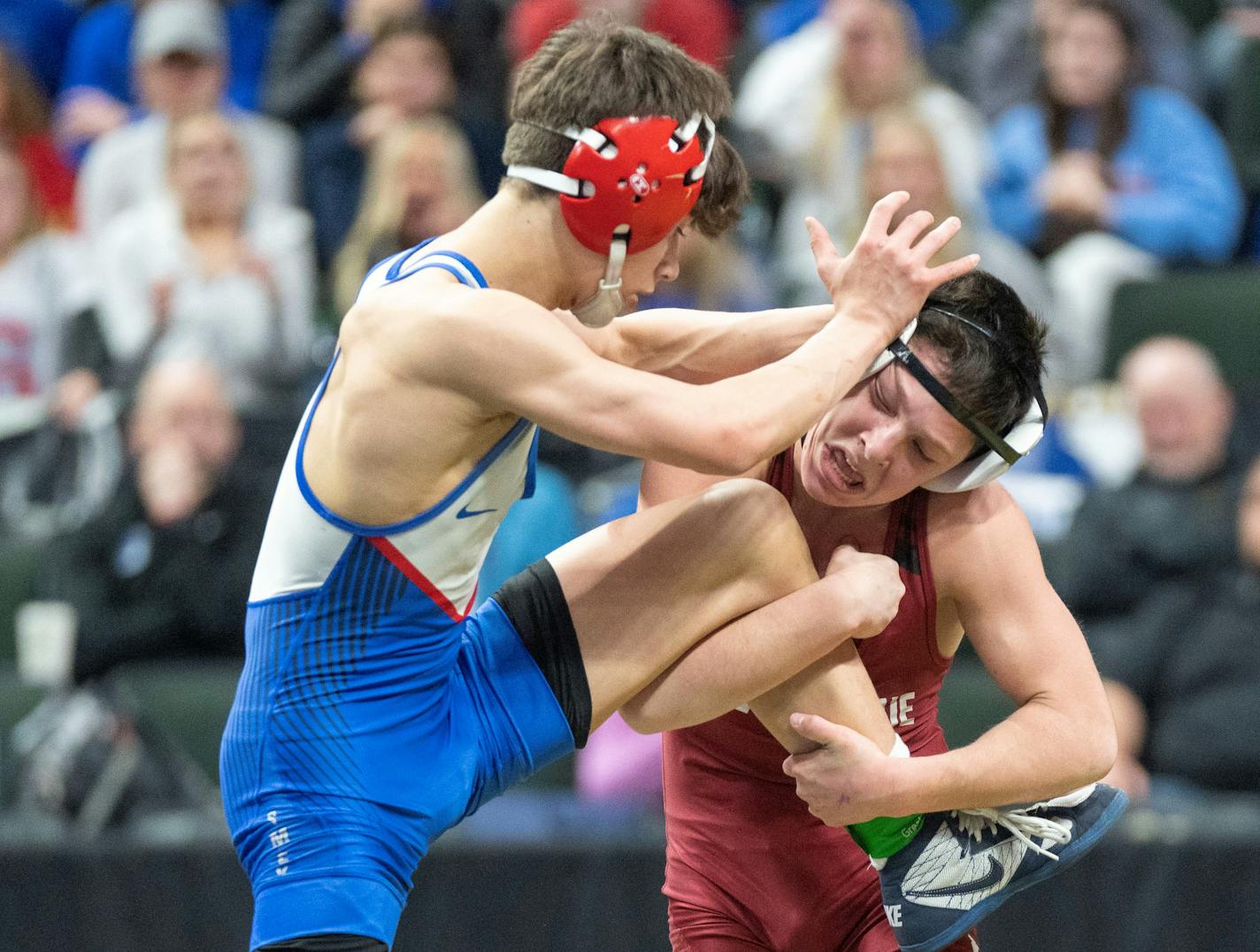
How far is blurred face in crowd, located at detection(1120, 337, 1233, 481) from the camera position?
18.9ft

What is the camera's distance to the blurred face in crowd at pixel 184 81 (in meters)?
7.11

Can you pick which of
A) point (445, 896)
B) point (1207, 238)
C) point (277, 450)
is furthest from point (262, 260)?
point (1207, 238)

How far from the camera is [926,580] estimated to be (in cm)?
321

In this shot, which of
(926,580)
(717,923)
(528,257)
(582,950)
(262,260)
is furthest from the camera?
(262,260)

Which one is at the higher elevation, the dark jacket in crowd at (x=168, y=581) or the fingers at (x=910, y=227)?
the fingers at (x=910, y=227)

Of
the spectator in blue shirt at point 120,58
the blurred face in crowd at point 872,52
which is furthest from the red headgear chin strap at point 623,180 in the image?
the spectator in blue shirt at point 120,58

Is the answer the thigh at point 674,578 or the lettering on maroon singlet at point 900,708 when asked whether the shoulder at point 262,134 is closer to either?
the thigh at point 674,578

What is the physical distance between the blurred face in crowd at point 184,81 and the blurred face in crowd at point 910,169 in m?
2.54

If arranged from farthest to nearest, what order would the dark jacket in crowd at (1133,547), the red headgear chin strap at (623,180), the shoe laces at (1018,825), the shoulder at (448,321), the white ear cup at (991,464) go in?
the dark jacket in crowd at (1133,547) < the shoe laces at (1018,825) < the white ear cup at (991,464) < the red headgear chin strap at (623,180) < the shoulder at (448,321)

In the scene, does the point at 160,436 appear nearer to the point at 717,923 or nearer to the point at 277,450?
the point at 277,450

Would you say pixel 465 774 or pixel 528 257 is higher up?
pixel 528 257

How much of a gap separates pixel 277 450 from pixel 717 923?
119 inches

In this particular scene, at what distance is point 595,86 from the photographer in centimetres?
292

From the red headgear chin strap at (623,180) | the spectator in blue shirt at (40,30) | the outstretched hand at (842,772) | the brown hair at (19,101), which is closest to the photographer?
the red headgear chin strap at (623,180)
